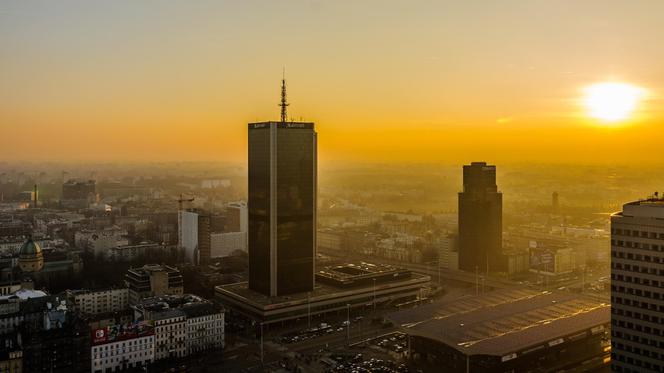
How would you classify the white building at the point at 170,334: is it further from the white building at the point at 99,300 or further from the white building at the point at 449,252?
the white building at the point at 449,252

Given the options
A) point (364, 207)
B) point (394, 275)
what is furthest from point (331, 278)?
point (364, 207)

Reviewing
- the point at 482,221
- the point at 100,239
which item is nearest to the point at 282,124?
the point at 482,221

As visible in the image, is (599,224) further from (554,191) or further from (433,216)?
(433,216)

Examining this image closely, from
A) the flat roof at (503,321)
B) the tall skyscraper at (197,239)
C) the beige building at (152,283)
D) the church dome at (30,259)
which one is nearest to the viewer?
the flat roof at (503,321)

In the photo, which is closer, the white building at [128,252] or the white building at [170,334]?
the white building at [170,334]

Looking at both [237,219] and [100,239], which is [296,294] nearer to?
[100,239]

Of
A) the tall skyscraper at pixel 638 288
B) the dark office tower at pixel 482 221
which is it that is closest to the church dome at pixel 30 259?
the dark office tower at pixel 482 221

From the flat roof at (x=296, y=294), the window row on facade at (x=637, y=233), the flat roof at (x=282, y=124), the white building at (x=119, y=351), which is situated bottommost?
the white building at (x=119, y=351)
